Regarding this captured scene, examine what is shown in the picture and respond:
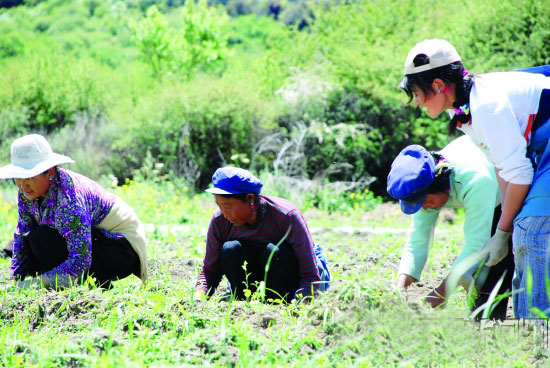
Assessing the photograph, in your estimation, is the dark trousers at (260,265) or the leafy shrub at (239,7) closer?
the dark trousers at (260,265)

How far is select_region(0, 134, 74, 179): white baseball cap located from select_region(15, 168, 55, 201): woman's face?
65 millimetres

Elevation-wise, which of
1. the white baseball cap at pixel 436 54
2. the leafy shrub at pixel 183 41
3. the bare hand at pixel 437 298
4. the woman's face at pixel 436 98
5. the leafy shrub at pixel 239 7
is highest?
the leafy shrub at pixel 239 7

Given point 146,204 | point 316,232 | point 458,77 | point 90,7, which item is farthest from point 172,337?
point 90,7

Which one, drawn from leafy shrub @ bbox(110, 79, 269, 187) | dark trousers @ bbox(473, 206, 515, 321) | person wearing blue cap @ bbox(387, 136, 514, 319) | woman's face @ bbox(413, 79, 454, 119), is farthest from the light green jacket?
leafy shrub @ bbox(110, 79, 269, 187)

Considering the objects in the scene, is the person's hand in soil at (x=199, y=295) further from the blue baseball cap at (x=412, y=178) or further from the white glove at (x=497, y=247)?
the white glove at (x=497, y=247)

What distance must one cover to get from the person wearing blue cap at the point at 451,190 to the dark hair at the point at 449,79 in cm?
33

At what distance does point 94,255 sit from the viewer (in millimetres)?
4184

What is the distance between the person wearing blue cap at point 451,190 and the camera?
3057 millimetres

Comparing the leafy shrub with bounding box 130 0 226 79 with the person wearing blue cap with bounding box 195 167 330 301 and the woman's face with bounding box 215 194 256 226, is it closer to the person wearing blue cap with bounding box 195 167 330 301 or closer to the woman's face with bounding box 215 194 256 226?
the person wearing blue cap with bounding box 195 167 330 301

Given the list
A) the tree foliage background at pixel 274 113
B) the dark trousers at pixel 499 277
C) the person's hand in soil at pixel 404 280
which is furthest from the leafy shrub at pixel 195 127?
the dark trousers at pixel 499 277

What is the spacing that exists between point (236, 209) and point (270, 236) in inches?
12.7

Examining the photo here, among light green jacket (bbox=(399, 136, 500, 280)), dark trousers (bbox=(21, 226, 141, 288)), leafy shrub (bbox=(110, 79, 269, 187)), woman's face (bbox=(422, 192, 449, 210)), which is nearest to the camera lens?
light green jacket (bbox=(399, 136, 500, 280))

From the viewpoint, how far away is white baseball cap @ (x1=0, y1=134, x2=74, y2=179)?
3727mm

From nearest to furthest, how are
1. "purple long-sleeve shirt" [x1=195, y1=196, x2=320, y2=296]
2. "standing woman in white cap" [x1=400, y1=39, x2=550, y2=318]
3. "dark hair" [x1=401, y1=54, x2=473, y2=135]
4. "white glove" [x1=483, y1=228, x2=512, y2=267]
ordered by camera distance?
"standing woman in white cap" [x1=400, y1=39, x2=550, y2=318]
"dark hair" [x1=401, y1=54, x2=473, y2=135]
"white glove" [x1=483, y1=228, x2=512, y2=267]
"purple long-sleeve shirt" [x1=195, y1=196, x2=320, y2=296]
